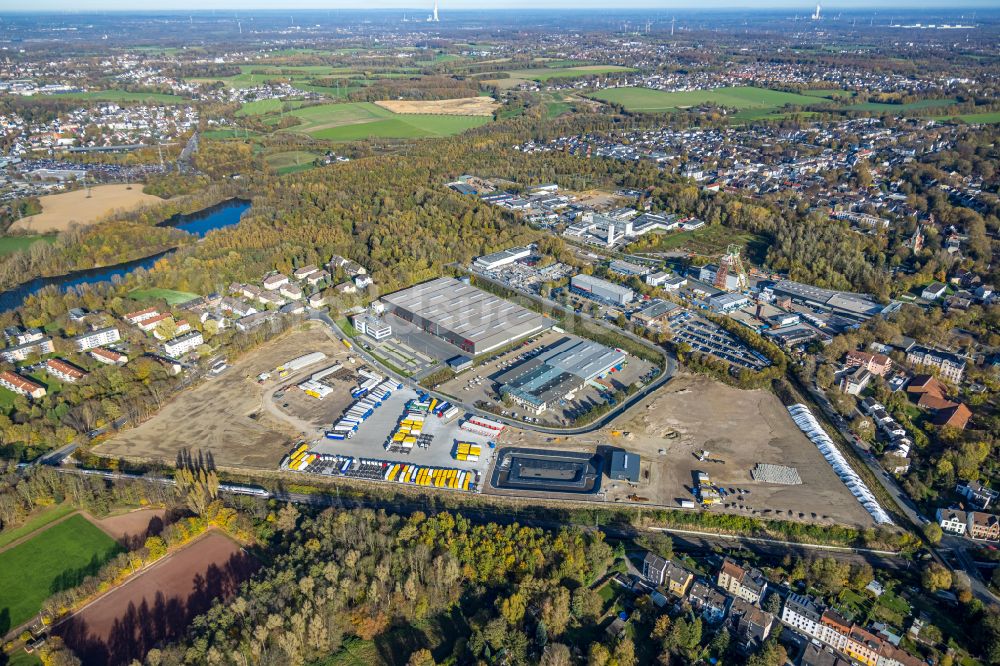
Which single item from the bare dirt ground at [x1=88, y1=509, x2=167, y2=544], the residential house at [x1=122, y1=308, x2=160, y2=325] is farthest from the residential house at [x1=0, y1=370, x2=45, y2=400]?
the bare dirt ground at [x1=88, y1=509, x2=167, y2=544]

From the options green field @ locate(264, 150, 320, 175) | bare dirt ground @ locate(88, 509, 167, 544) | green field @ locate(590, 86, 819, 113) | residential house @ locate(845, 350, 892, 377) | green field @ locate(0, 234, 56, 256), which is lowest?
bare dirt ground @ locate(88, 509, 167, 544)

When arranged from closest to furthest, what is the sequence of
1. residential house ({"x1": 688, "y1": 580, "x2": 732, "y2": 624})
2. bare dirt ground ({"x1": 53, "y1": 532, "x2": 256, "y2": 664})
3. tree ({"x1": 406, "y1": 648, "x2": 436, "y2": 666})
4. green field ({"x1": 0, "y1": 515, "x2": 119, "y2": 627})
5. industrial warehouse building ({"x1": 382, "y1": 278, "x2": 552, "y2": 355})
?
tree ({"x1": 406, "y1": 648, "x2": 436, "y2": 666}) → bare dirt ground ({"x1": 53, "y1": 532, "x2": 256, "y2": 664}) → residential house ({"x1": 688, "y1": 580, "x2": 732, "y2": 624}) → green field ({"x1": 0, "y1": 515, "x2": 119, "y2": 627}) → industrial warehouse building ({"x1": 382, "y1": 278, "x2": 552, "y2": 355})

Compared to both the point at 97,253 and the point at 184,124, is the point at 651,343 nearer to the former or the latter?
the point at 97,253

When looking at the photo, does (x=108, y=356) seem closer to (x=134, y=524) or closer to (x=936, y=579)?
(x=134, y=524)

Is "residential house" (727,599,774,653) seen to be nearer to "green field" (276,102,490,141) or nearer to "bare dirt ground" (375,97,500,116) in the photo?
"green field" (276,102,490,141)

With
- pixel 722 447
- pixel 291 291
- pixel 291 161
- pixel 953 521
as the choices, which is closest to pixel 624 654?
pixel 722 447

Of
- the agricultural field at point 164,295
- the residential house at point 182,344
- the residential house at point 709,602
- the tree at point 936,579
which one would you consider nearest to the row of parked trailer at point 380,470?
the residential house at point 709,602
